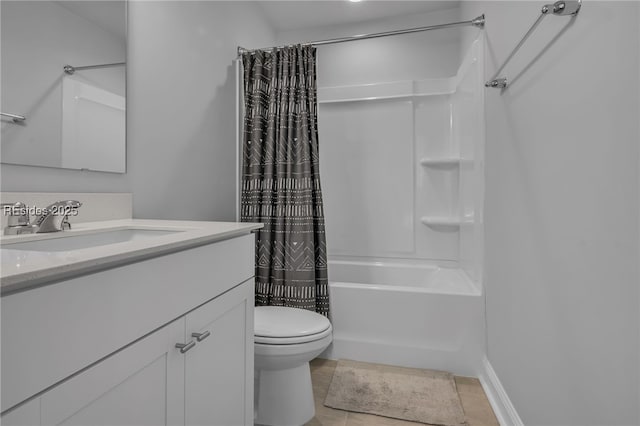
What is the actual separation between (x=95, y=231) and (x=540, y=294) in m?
1.47

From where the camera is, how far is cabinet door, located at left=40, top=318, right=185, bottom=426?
546 mm

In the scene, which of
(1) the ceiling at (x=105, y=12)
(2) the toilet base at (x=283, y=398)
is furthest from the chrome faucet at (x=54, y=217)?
(2) the toilet base at (x=283, y=398)

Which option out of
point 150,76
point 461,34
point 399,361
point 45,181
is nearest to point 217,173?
point 150,76

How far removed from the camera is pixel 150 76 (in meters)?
1.54

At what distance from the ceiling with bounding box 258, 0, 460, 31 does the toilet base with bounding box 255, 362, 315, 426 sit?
2.57 meters

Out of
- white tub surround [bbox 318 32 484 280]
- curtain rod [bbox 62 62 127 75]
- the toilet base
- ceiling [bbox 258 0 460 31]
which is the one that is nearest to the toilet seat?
the toilet base

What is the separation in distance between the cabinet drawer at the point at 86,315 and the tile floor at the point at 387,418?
101 centimetres

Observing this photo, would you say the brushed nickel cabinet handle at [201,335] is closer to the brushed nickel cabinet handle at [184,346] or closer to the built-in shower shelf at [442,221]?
the brushed nickel cabinet handle at [184,346]

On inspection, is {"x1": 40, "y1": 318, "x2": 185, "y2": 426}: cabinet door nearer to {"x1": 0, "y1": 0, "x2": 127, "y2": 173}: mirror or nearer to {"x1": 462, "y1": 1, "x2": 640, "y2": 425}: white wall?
{"x1": 0, "y1": 0, "x2": 127, "y2": 173}: mirror

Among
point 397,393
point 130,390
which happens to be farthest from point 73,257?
point 397,393

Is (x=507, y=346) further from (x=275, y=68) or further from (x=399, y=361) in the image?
(x=275, y=68)

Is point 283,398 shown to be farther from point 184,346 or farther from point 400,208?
point 400,208

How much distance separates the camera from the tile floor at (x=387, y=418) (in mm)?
1497

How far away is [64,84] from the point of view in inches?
44.8
